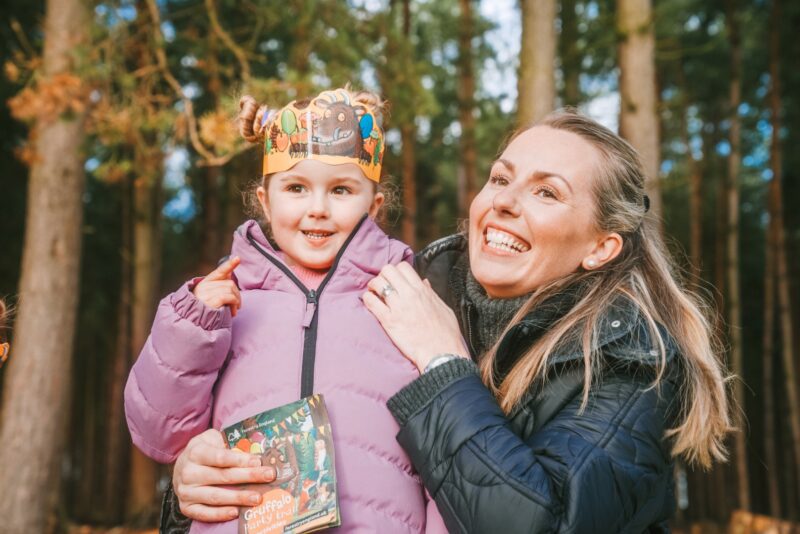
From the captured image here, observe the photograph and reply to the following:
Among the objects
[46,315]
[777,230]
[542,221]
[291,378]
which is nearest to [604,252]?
[542,221]

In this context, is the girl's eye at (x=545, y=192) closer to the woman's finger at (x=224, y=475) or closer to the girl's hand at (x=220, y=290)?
the girl's hand at (x=220, y=290)

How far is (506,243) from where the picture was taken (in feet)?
7.88

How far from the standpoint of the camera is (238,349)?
215 centimetres

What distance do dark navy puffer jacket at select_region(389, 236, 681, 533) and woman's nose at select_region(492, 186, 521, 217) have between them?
45cm

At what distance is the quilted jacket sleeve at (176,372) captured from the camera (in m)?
1.97

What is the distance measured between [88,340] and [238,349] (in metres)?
18.1

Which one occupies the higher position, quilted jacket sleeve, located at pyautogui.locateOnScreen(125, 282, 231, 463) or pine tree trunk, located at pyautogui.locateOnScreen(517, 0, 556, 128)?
pine tree trunk, located at pyautogui.locateOnScreen(517, 0, 556, 128)

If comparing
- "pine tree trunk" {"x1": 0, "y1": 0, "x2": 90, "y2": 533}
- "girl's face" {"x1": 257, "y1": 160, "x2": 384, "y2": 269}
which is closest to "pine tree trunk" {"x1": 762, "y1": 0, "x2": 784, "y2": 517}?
"pine tree trunk" {"x1": 0, "y1": 0, "x2": 90, "y2": 533}

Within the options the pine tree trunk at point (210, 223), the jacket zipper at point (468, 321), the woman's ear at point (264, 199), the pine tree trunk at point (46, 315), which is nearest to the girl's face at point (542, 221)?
the jacket zipper at point (468, 321)

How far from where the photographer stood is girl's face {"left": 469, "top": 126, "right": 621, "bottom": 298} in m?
2.36

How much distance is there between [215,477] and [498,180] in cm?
133

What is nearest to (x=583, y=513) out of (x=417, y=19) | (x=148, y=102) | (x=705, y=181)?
(x=148, y=102)

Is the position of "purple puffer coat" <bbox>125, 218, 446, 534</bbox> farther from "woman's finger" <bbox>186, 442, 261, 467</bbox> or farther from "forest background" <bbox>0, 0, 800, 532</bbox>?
"forest background" <bbox>0, 0, 800, 532</bbox>

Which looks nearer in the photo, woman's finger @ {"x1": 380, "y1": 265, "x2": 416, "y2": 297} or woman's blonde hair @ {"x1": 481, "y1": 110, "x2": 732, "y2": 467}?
woman's blonde hair @ {"x1": 481, "y1": 110, "x2": 732, "y2": 467}
